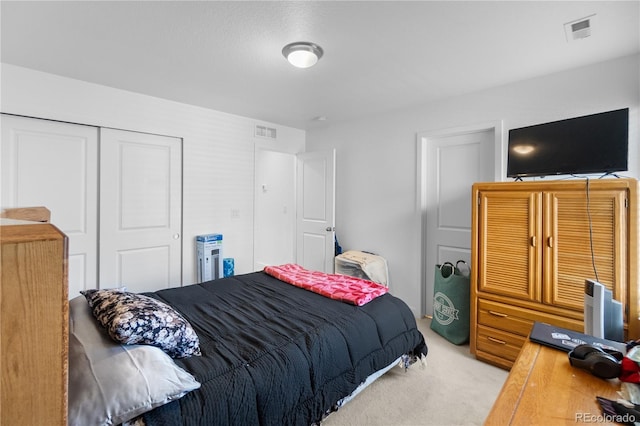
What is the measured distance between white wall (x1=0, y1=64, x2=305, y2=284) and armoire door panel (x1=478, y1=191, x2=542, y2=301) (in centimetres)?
286

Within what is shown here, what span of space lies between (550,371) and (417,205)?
2.53m

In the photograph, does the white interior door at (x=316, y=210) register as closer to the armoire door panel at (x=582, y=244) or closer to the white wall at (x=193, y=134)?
the white wall at (x=193, y=134)

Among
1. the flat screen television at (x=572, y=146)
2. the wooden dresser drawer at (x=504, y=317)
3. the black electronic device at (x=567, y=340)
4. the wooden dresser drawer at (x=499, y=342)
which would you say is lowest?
the wooden dresser drawer at (x=499, y=342)

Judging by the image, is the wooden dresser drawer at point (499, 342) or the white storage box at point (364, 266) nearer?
the wooden dresser drawer at point (499, 342)

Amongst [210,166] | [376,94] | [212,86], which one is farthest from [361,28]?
[210,166]

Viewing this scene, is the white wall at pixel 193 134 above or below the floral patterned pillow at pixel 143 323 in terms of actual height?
above

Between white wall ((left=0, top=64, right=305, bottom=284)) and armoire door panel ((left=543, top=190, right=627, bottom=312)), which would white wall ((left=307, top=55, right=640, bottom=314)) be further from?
white wall ((left=0, top=64, right=305, bottom=284))

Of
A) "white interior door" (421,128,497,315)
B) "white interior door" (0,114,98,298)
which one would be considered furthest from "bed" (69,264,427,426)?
"white interior door" (421,128,497,315)

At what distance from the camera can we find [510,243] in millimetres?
2445

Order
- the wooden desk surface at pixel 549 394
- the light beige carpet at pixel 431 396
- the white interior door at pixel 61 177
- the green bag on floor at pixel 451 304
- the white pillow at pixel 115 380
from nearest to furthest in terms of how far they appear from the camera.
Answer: the wooden desk surface at pixel 549 394 < the white pillow at pixel 115 380 < the light beige carpet at pixel 431 396 < the white interior door at pixel 61 177 < the green bag on floor at pixel 451 304

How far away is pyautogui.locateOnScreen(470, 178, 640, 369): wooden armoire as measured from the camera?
6.48 ft

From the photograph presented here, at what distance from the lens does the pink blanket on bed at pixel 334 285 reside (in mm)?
2229

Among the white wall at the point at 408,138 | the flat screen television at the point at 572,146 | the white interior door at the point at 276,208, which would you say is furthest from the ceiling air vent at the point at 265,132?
the flat screen television at the point at 572,146

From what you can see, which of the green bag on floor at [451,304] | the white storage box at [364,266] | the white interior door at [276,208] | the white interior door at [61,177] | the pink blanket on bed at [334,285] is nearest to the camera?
the pink blanket on bed at [334,285]
